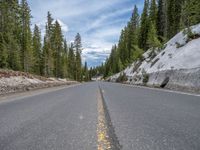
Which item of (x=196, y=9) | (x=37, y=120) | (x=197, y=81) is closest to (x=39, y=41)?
(x=196, y=9)

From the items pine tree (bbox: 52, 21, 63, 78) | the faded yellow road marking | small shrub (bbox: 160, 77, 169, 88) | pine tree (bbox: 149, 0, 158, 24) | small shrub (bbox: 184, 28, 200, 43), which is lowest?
the faded yellow road marking

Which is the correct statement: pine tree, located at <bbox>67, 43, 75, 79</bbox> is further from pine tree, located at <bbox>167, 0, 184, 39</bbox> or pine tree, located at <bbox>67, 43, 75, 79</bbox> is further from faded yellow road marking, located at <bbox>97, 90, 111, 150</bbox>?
faded yellow road marking, located at <bbox>97, 90, 111, 150</bbox>

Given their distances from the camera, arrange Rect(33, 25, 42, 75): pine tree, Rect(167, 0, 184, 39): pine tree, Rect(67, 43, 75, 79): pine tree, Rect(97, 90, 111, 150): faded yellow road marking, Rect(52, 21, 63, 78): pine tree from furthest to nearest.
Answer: Rect(67, 43, 75, 79): pine tree < Rect(33, 25, 42, 75): pine tree < Rect(52, 21, 63, 78): pine tree < Rect(167, 0, 184, 39): pine tree < Rect(97, 90, 111, 150): faded yellow road marking

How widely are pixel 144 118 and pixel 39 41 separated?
69091mm

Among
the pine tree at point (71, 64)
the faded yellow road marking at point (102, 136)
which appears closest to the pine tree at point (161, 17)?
the pine tree at point (71, 64)

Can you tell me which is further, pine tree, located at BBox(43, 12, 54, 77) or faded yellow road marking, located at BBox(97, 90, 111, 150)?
pine tree, located at BBox(43, 12, 54, 77)

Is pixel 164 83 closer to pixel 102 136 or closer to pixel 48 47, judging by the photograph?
pixel 102 136

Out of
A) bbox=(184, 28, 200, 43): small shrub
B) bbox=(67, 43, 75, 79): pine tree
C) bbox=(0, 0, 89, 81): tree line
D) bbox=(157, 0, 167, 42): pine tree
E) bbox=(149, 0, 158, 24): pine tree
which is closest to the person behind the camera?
bbox=(184, 28, 200, 43): small shrub

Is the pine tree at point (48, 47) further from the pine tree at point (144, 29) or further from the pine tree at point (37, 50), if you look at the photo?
the pine tree at point (144, 29)

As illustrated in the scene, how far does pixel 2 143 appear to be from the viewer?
3.66m

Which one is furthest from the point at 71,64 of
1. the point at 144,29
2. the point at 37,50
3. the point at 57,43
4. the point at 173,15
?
the point at 173,15

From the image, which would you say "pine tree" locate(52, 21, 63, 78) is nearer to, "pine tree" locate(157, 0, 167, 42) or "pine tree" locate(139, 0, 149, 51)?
"pine tree" locate(139, 0, 149, 51)

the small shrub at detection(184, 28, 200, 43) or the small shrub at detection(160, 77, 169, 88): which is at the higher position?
the small shrub at detection(184, 28, 200, 43)

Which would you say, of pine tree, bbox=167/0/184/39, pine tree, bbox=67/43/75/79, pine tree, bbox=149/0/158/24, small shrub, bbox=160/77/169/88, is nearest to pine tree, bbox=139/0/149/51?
pine tree, bbox=149/0/158/24
